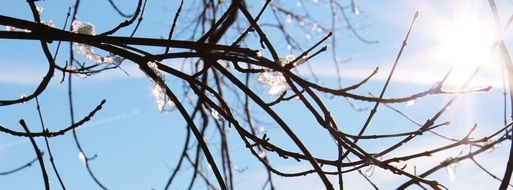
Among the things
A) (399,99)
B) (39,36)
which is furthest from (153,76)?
(399,99)

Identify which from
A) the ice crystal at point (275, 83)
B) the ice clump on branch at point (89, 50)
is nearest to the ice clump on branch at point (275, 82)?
the ice crystal at point (275, 83)

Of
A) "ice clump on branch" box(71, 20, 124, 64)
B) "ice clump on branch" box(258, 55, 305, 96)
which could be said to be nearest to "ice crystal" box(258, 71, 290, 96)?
"ice clump on branch" box(258, 55, 305, 96)

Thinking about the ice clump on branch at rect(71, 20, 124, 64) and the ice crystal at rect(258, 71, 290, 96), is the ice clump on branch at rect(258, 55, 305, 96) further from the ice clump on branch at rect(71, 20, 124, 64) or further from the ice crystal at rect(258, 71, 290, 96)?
the ice clump on branch at rect(71, 20, 124, 64)

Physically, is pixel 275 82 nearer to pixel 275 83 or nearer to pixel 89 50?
pixel 275 83

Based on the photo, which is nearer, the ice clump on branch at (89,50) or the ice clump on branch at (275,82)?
the ice clump on branch at (89,50)

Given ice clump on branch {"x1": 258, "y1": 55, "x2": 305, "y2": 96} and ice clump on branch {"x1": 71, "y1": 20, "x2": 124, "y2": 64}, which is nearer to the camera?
ice clump on branch {"x1": 71, "y1": 20, "x2": 124, "y2": 64}

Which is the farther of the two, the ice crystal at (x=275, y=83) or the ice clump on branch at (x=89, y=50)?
the ice crystal at (x=275, y=83)

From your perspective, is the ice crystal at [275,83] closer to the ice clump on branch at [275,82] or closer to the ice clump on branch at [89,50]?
the ice clump on branch at [275,82]

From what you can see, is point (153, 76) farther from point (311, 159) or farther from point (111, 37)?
point (311, 159)

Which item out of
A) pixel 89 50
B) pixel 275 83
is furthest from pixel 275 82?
pixel 89 50
